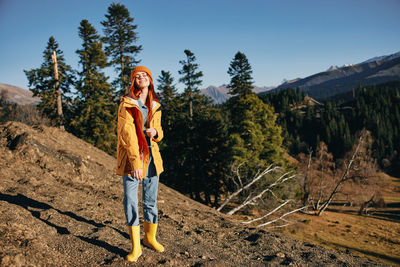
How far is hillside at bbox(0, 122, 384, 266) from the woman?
0.48m

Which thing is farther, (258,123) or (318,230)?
(258,123)

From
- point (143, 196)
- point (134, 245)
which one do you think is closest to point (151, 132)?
point (143, 196)

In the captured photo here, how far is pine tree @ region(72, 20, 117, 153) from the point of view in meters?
20.6

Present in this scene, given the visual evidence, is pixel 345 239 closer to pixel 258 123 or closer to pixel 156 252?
pixel 258 123

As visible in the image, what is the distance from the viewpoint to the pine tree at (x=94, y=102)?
2064 centimetres

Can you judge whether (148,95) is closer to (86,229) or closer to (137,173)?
(137,173)

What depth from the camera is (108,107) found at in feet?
71.7

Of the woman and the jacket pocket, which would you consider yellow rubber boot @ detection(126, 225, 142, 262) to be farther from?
the jacket pocket

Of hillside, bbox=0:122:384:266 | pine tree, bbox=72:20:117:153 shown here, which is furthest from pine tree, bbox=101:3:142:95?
hillside, bbox=0:122:384:266

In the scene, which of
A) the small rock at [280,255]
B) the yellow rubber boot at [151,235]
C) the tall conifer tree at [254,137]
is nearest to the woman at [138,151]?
the yellow rubber boot at [151,235]

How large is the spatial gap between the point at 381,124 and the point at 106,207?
293 feet

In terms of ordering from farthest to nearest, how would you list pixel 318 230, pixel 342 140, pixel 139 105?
pixel 342 140, pixel 318 230, pixel 139 105

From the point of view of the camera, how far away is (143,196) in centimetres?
323

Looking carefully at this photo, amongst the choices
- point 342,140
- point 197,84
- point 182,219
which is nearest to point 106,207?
point 182,219
